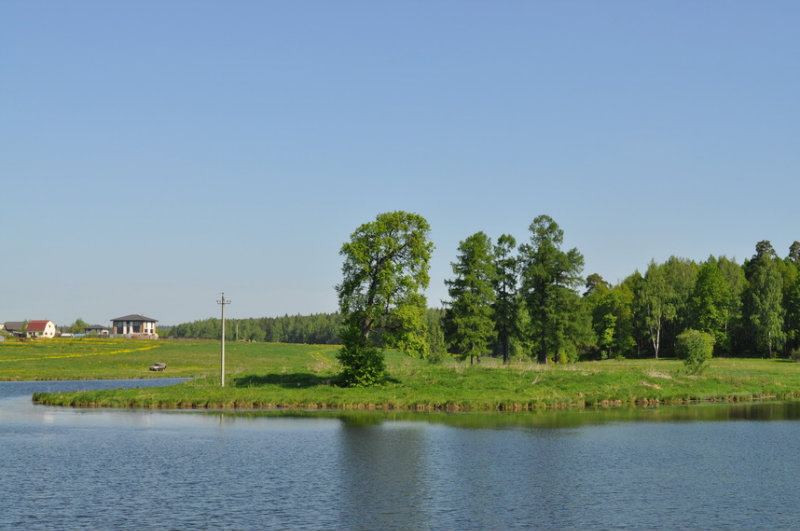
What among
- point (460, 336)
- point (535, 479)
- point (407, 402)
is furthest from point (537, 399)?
point (535, 479)

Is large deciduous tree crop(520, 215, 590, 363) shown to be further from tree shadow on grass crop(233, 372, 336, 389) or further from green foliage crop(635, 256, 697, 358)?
green foliage crop(635, 256, 697, 358)

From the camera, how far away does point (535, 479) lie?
124ft

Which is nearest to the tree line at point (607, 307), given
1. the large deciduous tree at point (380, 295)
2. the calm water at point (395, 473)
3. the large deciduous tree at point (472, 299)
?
the large deciduous tree at point (472, 299)

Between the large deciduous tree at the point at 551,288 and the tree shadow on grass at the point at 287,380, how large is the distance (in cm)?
3321

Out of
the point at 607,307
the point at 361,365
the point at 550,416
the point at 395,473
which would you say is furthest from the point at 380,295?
the point at 607,307

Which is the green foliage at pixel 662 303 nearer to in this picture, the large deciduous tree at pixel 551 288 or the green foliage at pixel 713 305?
the green foliage at pixel 713 305

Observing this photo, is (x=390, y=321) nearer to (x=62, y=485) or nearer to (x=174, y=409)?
(x=174, y=409)

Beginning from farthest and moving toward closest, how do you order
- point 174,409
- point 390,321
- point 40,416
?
point 390,321
point 174,409
point 40,416

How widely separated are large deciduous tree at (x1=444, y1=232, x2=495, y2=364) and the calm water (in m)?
31.5

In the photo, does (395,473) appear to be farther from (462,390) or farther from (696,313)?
(696,313)

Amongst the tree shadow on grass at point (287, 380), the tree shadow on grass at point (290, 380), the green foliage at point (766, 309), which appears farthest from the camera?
the green foliage at point (766, 309)

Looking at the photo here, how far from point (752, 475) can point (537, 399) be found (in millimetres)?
34564

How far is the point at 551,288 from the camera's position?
324 ft

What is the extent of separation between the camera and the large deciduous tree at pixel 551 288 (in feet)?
324
